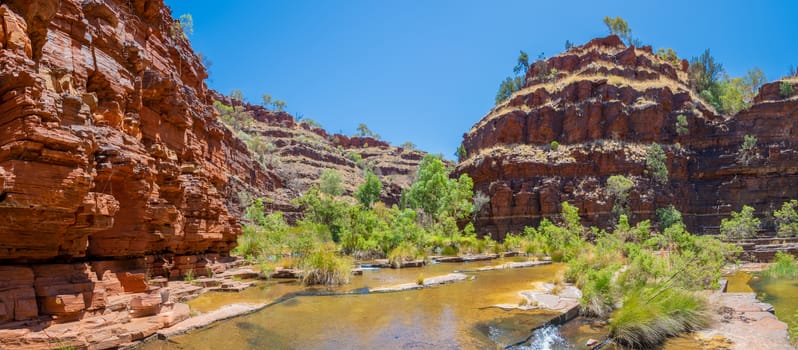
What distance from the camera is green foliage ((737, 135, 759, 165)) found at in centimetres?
4397

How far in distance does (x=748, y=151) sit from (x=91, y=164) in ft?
187

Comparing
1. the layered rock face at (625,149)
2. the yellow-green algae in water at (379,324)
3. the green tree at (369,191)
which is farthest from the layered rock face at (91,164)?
the green tree at (369,191)

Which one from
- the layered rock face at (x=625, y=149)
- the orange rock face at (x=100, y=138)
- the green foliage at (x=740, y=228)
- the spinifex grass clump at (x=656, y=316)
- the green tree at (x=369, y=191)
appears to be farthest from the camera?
the green tree at (x=369, y=191)

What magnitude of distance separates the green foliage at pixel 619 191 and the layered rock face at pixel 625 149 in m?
0.78

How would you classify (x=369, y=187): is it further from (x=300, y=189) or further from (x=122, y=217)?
(x=122, y=217)

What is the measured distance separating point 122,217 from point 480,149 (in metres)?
53.6

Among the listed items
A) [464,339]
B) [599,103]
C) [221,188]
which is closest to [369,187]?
[599,103]

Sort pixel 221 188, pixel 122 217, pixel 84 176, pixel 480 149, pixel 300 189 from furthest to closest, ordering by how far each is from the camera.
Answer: pixel 300 189
pixel 480 149
pixel 221 188
pixel 122 217
pixel 84 176

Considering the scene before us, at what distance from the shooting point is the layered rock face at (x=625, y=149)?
44062 millimetres

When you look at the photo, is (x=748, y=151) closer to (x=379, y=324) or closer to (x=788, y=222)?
(x=788, y=222)

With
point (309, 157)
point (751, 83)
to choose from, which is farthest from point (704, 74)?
point (309, 157)

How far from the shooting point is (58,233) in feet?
22.8

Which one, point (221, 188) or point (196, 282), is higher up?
point (221, 188)

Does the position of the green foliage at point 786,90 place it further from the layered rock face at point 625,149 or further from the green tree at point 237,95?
the green tree at point 237,95
